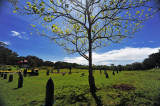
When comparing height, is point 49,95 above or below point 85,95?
→ above

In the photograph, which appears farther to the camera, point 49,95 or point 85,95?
point 85,95

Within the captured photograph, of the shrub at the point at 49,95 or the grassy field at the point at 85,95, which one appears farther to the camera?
the grassy field at the point at 85,95

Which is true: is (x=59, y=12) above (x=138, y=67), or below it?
above

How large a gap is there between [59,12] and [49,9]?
2.71 ft

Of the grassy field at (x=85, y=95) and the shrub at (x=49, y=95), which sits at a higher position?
the shrub at (x=49, y=95)

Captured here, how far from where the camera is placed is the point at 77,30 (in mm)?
10156

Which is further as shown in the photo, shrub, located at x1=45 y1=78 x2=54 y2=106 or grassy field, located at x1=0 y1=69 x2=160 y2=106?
grassy field, located at x1=0 y1=69 x2=160 y2=106

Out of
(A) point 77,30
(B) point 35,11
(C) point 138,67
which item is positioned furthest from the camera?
(C) point 138,67

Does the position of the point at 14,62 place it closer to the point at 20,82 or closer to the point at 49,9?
the point at 20,82

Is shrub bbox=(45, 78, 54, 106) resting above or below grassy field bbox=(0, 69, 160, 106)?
above

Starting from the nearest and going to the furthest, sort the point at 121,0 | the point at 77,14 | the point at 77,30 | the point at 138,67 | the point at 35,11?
the point at 35,11
the point at 121,0
the point at 77,14
the point at 77,30
the point at 138,67

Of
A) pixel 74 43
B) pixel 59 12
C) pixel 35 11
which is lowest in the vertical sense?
pixel 74 43

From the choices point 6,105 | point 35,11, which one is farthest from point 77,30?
point 6,105

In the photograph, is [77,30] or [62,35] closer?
[62,35]
